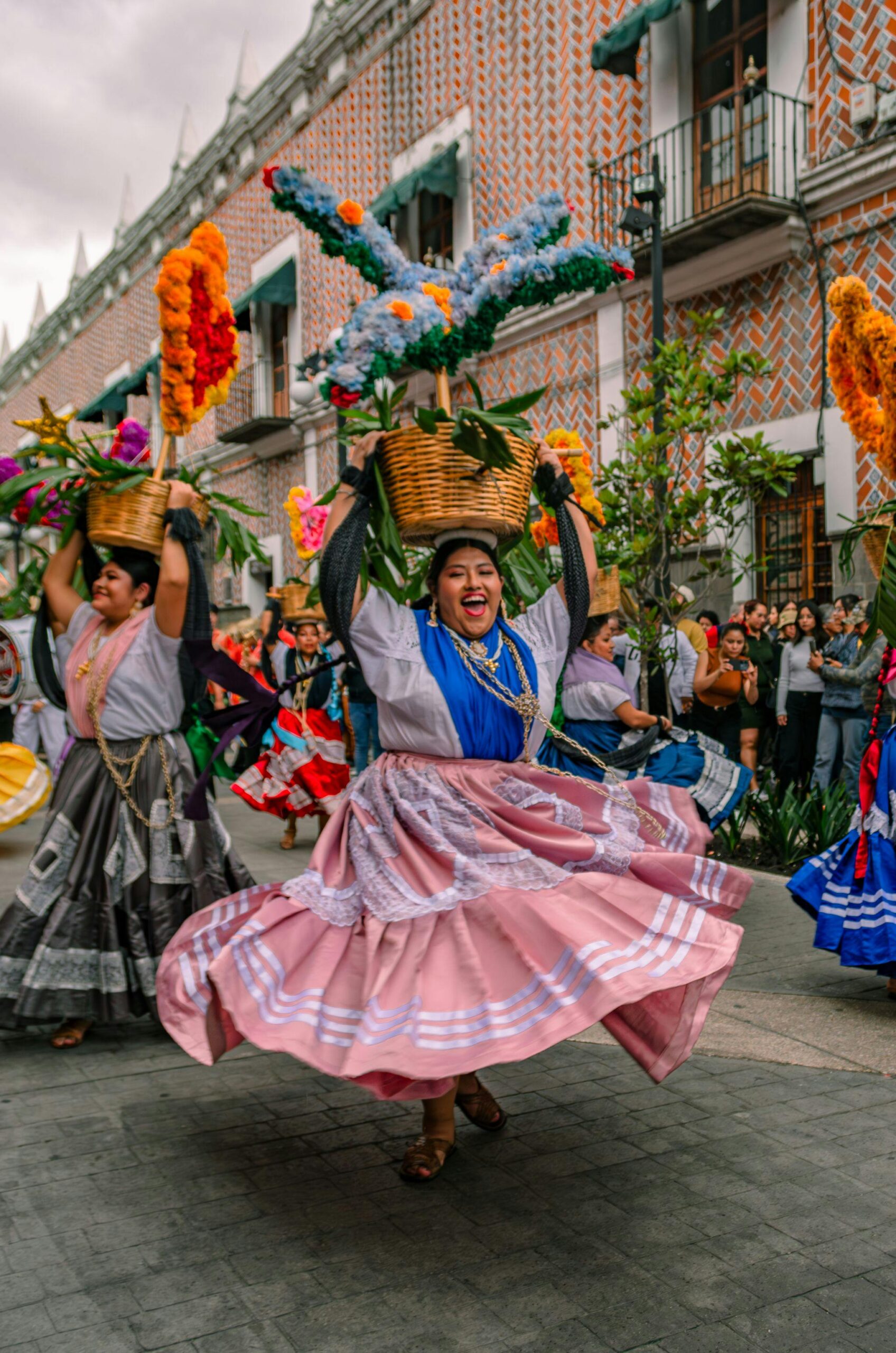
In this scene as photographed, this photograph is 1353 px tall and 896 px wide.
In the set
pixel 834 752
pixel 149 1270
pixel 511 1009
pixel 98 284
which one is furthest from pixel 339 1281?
pixel 98 284

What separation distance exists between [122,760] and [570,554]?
2013 millimetres

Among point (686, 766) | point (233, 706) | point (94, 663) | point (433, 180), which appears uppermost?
point (433, 180)

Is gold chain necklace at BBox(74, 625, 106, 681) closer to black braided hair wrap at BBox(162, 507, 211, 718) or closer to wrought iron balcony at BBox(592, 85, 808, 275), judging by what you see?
black braided hair wrap at BBox(162, 507, 211, 718)

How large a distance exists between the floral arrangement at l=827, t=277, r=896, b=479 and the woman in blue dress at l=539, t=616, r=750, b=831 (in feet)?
6.18

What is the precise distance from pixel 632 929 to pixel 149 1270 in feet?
4.62

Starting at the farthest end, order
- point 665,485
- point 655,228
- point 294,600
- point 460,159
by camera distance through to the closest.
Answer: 1. point 460,159
2. point 655,228
3. point 294,600
4. point 665,485

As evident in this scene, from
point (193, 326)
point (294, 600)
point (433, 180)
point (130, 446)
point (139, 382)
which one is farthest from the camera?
point (139, 382)

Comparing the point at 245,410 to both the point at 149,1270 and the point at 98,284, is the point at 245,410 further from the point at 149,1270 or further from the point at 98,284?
the point at 149,1270

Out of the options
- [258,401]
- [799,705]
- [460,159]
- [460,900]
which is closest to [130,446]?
[460,900]

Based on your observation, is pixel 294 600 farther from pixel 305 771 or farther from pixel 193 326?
pixel 193 326

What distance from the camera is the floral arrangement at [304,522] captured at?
28.1ft

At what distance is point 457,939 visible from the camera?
9.87ft

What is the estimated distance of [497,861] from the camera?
3.23 m

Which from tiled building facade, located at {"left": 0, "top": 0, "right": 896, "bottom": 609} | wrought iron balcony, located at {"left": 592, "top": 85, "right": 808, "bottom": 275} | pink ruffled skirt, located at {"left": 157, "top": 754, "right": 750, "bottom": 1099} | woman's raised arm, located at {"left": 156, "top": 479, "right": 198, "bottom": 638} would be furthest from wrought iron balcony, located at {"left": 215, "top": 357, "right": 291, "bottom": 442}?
pink ruffled skirt, located at {"left": 157, "top": 754, "right": 750, "bottom": 1099}
